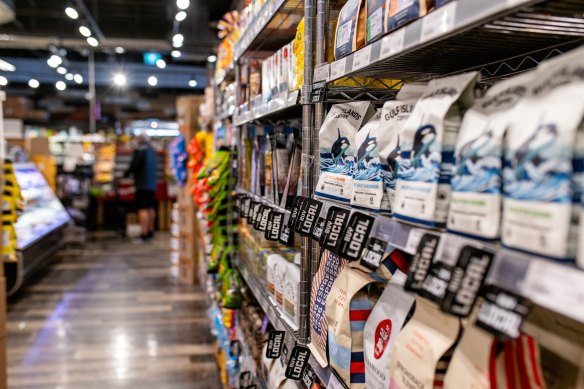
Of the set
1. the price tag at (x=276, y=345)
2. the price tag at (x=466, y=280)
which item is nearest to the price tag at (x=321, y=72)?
the price tag at (x=466, y=280)

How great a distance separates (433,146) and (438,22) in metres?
0.21

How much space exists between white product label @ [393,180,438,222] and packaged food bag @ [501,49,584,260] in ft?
0.52

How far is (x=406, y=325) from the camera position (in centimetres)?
99

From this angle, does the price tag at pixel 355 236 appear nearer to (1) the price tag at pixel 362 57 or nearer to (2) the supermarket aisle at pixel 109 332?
(1) the price tag at pixel 362 57

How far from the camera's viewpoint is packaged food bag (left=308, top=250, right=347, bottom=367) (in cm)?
139

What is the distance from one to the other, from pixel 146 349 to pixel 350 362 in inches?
129

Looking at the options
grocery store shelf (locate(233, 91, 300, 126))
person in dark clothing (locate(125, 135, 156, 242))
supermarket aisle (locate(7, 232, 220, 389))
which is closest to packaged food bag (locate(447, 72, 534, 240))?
grocery store shelf (locate(233, 91, 300, 126))

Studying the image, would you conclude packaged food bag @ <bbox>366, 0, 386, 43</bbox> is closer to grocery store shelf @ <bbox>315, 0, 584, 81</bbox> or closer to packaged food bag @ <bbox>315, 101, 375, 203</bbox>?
grocery store shelf @ <bbox>315, 0, 584, 81</bbox>

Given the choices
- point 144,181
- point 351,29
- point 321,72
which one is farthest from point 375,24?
point 144,181

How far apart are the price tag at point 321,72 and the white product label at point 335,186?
27 centimetres

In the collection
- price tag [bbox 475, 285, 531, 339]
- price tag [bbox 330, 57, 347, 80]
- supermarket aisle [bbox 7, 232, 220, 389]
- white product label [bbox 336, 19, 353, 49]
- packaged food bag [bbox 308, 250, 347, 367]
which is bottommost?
supermarket aisle [bbox 7, 232, 220, 389]

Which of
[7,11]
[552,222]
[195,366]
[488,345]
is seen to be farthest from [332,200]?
[7,11]

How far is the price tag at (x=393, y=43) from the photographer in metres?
0.97

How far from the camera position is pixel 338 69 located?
4.25 feet
